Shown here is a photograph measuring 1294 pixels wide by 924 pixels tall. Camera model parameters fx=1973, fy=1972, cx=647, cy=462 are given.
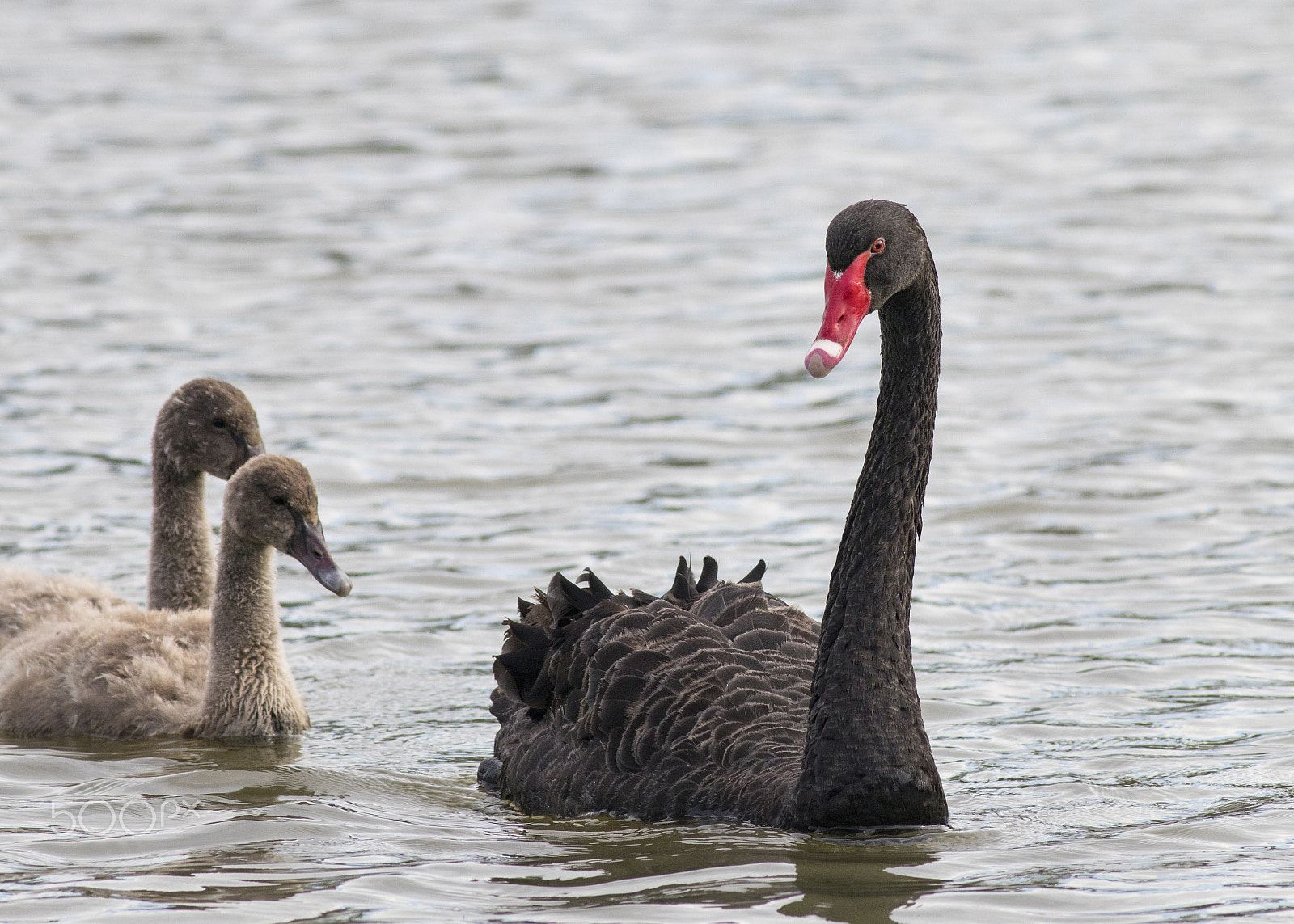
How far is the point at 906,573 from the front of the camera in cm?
538

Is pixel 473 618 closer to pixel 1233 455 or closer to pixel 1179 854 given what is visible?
A: pixel 1179 854

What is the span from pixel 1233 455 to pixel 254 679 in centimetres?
526

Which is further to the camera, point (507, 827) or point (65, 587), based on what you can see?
point (65, 587)

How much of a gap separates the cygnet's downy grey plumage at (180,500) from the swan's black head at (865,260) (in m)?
3.02

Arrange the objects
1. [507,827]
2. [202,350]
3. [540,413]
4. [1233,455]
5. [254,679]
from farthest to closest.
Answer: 1. [202,350]
2. [540,413]
3. [1233,455]
4. [254,679]
5. [507,827]

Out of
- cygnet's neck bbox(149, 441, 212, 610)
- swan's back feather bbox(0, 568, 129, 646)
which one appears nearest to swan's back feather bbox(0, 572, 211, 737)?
swan's back feather bbox(0, 568, 129, 646)

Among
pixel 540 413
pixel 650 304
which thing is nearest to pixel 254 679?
pixel 540 413

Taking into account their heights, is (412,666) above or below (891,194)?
below

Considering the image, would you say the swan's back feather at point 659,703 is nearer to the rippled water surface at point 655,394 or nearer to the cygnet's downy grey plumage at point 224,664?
the rippled water surface at point 655,394

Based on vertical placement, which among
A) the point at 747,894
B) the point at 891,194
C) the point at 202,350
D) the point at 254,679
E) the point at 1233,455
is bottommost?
the point at 747,894

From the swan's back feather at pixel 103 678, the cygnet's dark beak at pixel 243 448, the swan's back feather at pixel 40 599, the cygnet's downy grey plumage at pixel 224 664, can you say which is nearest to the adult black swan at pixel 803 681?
the cygnet's downy grey plumage at pixel 224 664

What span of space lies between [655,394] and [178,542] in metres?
3.96

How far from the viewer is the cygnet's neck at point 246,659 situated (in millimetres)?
6629

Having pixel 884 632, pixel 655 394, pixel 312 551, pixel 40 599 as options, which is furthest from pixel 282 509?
pixel 655 394
